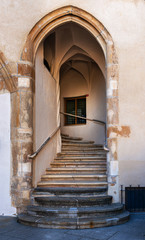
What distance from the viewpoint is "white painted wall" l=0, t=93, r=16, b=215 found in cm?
550

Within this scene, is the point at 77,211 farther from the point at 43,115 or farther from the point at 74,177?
the point at 43,115

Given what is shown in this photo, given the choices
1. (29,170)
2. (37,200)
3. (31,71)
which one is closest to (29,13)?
(31,71)

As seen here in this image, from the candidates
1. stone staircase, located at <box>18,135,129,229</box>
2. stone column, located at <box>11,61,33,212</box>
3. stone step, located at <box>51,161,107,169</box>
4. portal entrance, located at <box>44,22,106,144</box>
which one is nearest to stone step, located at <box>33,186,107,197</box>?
stone staircase, located at <box>18,135,129,229</box>

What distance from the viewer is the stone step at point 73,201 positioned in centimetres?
504

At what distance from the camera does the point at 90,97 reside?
10.6 meters

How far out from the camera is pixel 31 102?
566 centimetres

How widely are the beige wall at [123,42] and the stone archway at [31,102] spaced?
0.10 metres

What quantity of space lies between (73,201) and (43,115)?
2260 millimetres

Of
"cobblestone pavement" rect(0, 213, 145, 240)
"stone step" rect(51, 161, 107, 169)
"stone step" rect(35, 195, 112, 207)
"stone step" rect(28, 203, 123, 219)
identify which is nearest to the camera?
"cobblestone pavement" rect(0, 213, 145, 240)

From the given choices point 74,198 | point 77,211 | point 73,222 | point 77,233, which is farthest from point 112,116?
point 77,233

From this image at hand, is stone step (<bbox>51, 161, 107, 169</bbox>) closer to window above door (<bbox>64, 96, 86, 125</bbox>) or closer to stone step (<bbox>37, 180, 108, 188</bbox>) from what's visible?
stone step (<bbox>37, 180, 108, 188</bbox>)

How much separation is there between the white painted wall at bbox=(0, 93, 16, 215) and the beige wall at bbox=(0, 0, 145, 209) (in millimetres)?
736

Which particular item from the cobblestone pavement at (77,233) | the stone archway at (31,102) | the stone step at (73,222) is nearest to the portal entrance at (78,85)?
the stone archway at (31,102)

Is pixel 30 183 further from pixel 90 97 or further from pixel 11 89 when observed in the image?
pixel 90 97
